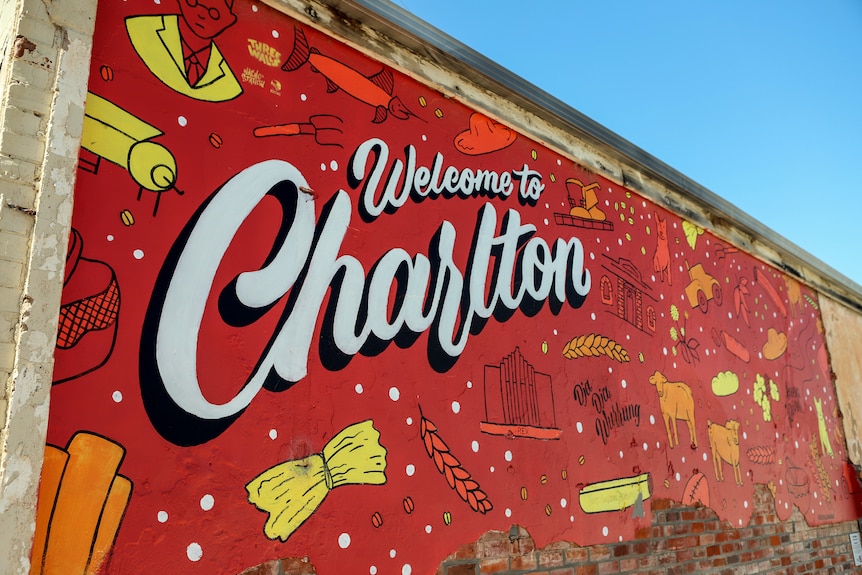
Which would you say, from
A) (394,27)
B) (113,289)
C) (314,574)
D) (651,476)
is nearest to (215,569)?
(314,574)

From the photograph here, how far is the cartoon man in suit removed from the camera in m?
2.41

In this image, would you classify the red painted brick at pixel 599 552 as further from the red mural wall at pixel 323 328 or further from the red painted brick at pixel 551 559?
the red painted brick at pixel 551 559

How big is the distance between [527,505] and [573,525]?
37cm

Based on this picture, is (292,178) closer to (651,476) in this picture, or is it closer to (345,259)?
(345,259)

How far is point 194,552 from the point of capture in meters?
2.13

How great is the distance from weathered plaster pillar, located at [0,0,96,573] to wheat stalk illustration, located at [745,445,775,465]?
4.65 metres

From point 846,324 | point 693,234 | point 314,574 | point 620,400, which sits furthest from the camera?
point 846,324

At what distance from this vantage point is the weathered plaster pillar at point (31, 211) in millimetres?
1814

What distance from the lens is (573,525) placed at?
11.2ft

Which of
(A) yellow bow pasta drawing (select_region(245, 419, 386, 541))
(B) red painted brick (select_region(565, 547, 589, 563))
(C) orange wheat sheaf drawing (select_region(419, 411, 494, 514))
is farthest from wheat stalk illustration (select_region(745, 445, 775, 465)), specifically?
(A) yellow bow pasta drawing (select_region(245, 419, 386, 541))

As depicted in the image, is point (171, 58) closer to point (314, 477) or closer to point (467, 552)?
point (314, 477)

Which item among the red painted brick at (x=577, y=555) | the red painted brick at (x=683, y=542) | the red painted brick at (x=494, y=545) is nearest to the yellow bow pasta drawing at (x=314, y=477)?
the red painted brick at (x=494, y=545)

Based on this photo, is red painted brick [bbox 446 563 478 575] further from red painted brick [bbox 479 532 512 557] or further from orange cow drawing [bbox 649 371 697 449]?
orange cow drawing [bbox 649 371 697 449]

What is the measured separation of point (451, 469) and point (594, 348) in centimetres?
136
